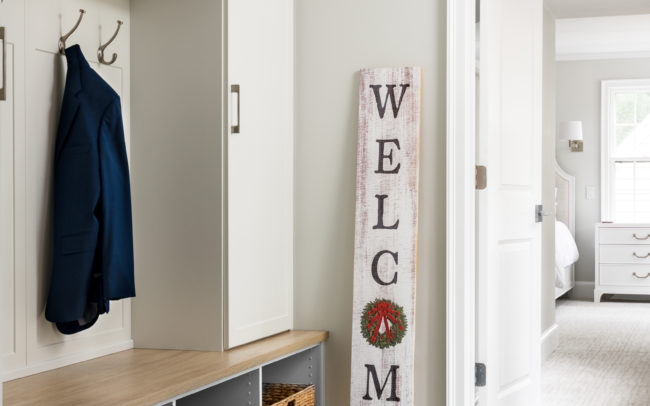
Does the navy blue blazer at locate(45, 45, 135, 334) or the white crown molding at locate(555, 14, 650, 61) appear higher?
the white crown molding at locate(555, 14, 650, 61)

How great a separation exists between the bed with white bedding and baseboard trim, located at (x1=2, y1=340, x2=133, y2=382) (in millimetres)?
5308

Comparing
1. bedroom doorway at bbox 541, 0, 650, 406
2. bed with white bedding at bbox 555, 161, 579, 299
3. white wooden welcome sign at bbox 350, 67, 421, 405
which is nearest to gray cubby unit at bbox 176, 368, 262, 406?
white wooden welcome sign at bbox 350, 67, 421, 405

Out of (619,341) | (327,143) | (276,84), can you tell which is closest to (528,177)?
(327,143)

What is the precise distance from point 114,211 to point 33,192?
236 mm

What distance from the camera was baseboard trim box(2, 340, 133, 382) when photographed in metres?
2.10

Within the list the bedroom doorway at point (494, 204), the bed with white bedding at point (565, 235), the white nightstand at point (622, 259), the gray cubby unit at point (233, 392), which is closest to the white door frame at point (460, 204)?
the bedroom doorway at point (494, 204)

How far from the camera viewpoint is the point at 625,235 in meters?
7.50

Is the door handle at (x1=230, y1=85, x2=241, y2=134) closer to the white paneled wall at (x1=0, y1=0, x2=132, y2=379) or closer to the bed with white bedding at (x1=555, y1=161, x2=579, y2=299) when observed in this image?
the white paneled wall at (x1=0, y1=0, x2=132, y2=379)

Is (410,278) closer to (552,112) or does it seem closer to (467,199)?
(467,199)

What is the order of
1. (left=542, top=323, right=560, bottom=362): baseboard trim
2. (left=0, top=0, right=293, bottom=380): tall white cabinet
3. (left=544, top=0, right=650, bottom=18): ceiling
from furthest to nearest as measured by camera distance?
(left=544, top=0, right=650, bottom=18): ceiling, (left=542, top=323, right=560, bottom=362): baseboard trim, (left=0, top=0, right=293, bottom=380): tall white cabinet

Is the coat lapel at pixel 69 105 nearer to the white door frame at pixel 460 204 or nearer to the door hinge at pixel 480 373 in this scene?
the white door frame at pixel 460 204

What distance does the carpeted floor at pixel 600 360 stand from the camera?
4030 mm

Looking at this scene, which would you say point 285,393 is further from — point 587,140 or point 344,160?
point 587,140

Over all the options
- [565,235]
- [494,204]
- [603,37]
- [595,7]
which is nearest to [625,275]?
[565,235]
